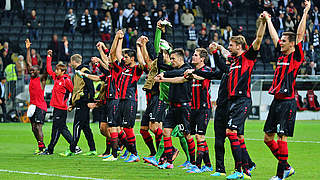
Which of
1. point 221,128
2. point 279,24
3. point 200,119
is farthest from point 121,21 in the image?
point 221,128

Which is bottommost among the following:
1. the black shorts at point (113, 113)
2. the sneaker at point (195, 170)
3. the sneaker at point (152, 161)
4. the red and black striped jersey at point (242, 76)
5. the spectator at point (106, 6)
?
the sneaker at point (152, 161)

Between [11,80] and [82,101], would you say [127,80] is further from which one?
[11,80]

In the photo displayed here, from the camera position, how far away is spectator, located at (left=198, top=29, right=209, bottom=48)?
97.9 ft

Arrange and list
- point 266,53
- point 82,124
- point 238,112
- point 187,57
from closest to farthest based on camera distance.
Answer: point 238,112 < point 82,124 < point 187,57 < point 266,53

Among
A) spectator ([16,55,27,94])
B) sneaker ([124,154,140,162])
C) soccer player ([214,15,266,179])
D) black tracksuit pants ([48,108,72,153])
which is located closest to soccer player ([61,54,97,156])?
black tracksuit pants ([48,108,72,153])

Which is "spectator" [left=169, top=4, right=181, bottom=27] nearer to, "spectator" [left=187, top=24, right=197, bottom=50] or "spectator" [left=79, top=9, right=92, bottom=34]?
"spectator" [left=187, top=24, right=197, bottom=50]

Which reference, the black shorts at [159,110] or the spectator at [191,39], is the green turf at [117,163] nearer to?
the black shorts at [159,110]

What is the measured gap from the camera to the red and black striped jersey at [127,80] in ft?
37.3

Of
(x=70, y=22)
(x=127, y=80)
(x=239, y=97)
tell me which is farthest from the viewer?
(x=70, y=22)

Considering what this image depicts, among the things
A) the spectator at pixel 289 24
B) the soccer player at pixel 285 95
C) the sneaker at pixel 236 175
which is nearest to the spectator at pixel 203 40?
the spectator at pixel 289 24

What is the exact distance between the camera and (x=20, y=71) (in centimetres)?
2625

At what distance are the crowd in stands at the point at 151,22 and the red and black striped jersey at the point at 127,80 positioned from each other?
15957 millimetres

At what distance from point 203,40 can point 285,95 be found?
71.8ft

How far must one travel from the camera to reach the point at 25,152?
13.6 metres
